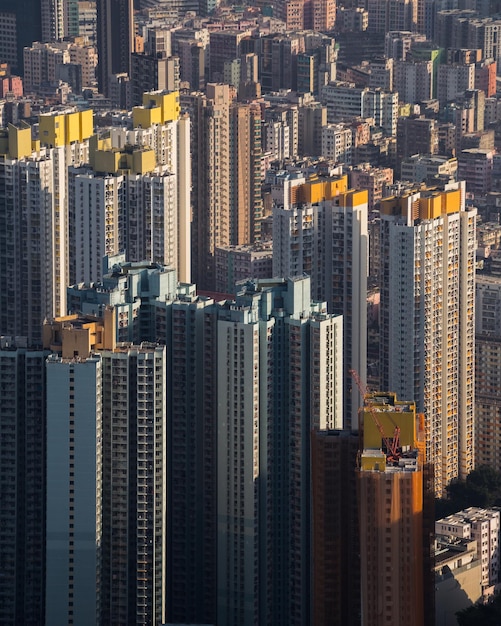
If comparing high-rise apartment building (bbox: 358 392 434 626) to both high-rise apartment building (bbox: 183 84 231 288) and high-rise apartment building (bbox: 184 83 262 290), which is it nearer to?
high-rise apartment building (bbox: 184 83 262 290)

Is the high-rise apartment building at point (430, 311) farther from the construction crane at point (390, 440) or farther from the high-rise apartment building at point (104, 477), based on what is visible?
the construction crane at point (390, 440)

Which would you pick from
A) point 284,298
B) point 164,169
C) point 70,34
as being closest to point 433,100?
point 70,34

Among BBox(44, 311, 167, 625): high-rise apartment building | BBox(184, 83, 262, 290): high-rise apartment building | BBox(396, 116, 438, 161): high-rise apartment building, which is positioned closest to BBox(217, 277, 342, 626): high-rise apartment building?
BBox(44, 311, 167, 625): high-rise apartment building

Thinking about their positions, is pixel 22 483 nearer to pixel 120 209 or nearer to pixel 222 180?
pixel 120 209

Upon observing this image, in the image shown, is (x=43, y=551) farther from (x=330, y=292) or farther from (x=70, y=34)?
(x=70, y=34)

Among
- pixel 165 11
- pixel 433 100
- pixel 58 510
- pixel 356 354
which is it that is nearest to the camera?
pixel 58 510

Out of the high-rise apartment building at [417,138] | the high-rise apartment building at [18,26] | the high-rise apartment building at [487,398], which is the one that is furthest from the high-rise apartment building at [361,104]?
the high-rise apartment building at [487,398]
